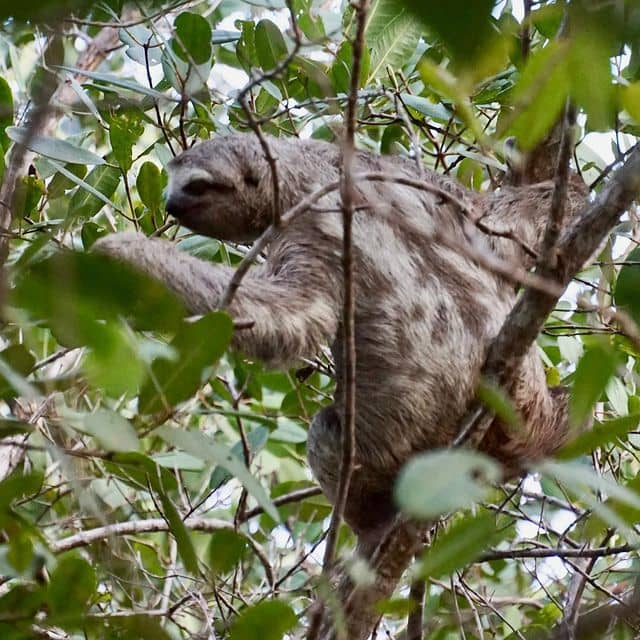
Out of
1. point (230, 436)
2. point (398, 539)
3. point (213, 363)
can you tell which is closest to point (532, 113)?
point (213, 363)

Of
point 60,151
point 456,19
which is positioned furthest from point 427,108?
point 456,19

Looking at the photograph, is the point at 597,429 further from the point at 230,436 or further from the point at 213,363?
the point at 230,436

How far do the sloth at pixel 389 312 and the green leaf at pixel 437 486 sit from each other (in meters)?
2.07

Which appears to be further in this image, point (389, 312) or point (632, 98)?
point (389, 312)

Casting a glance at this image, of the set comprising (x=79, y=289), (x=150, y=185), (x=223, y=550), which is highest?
(x=79, y=289)

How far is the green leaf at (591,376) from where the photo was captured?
1352 mm

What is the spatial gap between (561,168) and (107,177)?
223 centimetres

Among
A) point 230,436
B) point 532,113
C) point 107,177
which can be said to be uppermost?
point 532,113

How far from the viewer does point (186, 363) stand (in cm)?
172

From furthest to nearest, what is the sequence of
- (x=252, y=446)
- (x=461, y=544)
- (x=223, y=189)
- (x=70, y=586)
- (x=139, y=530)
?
(x=223, y=189) → (x=252, y=446) → (x=139, y=530) → (x=70, y=586) → (x=461, y=544)

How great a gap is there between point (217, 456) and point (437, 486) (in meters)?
0.64

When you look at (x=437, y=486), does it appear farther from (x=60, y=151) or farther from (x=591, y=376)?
(x=60, y=151)

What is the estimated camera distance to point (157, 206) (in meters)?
3.95

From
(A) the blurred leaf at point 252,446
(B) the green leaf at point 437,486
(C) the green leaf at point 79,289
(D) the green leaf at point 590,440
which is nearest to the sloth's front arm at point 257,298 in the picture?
(A) the blurred leaf at point 252,446
